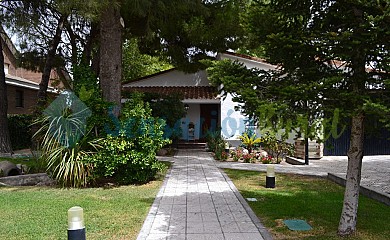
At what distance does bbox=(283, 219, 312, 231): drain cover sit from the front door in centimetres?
1542

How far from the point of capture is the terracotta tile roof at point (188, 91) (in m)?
19.1

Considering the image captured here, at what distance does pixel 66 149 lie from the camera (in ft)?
30.1

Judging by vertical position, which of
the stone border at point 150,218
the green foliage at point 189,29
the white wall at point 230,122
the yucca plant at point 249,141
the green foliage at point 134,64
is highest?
the green foliage at point 134,64

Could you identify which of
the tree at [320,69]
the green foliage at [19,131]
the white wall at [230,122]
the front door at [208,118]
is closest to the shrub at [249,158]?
the white wall at [230,122]

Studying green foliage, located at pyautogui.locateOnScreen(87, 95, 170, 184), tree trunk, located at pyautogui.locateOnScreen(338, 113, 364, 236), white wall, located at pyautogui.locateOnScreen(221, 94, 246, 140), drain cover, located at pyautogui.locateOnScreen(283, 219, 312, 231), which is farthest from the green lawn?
white wall, located at pyautogui.locateOnScreen(221, 94, 246, 140)

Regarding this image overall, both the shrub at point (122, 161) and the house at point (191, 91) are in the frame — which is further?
the house at point (191, 91)

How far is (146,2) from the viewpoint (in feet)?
32.9

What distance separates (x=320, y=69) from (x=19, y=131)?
18715 mm

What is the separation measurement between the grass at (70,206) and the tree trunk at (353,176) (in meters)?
3.22

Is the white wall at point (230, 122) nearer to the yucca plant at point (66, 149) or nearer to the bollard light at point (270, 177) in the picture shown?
the bollard light at point (270, 177)

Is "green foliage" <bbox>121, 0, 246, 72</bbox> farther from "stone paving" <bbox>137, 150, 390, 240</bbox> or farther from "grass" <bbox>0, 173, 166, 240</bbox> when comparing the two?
"grass" <bbox>0, 173, 166, 240</bbox>

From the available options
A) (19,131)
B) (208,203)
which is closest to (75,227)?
(208,203)

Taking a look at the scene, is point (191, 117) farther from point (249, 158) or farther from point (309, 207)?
point (309, 207)

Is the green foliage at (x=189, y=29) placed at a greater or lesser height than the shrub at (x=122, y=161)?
greater
